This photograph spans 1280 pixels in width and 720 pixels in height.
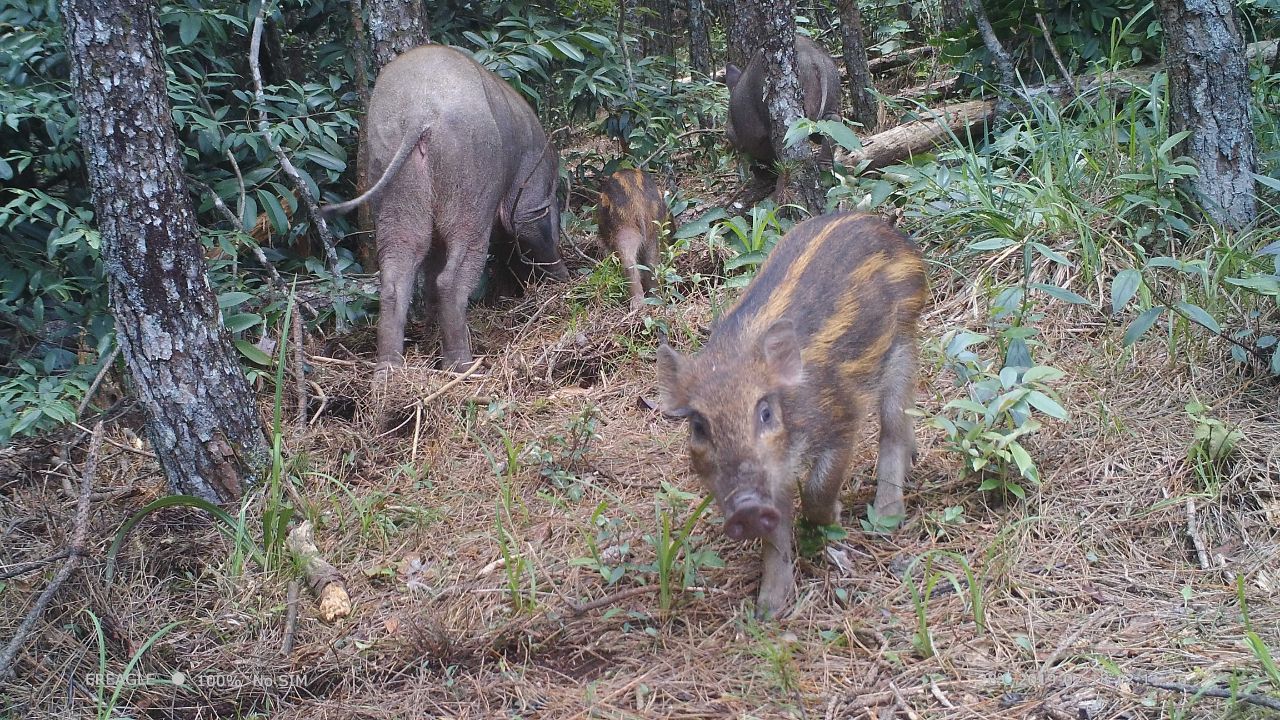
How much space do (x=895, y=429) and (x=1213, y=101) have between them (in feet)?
8.45

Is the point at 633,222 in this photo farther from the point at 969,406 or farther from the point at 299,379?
the point at 969,406

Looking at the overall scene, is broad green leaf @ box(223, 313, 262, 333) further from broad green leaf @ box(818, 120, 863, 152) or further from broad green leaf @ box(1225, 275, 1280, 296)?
broad green leaf @ box(1225, 275, 1280, 296)

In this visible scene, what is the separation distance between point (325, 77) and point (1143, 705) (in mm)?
7142

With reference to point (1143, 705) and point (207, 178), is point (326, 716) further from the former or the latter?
point (207, 178)

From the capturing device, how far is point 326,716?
331cm

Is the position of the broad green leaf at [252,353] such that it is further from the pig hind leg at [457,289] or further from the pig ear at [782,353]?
the pig ear at [782,353]

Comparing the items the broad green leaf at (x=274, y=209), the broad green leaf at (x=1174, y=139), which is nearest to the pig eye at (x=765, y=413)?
the broad green leaf at (x=1174, y=139)

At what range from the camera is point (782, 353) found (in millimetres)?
3441

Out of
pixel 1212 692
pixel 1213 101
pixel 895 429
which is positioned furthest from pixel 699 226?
pixel 1212 692

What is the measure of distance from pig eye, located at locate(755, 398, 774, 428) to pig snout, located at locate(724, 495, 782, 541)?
37 cm

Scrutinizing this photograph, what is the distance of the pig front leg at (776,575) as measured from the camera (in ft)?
11.7

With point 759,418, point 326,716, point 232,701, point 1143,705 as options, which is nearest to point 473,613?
point 326,716

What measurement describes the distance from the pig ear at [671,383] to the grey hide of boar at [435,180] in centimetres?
270

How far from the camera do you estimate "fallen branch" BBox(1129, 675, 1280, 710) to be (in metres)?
2.59
